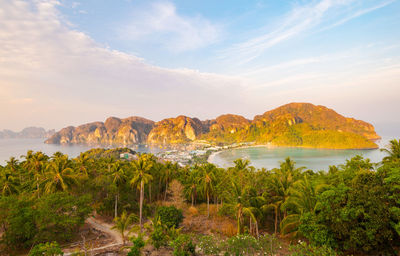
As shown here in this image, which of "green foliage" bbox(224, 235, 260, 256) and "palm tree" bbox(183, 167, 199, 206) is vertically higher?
"green foliage" bbox(224, 235, 260, 256)

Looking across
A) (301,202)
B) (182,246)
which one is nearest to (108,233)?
(182,246)

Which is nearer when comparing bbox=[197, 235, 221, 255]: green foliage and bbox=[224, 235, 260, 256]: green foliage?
bbox=[224, 235, 260, 256]: green foliage

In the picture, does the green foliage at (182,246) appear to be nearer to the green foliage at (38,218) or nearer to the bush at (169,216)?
the bush at (169,216)

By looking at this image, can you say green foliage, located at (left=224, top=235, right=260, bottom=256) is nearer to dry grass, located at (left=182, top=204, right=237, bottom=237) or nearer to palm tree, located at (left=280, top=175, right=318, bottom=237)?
palm tree, located at (left=280, top=175, right=318, bottom=237)

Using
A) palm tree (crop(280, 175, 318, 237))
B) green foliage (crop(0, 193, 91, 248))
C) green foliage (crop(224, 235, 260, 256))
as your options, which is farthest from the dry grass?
green foliage (crop(0, 193, 91, 248))

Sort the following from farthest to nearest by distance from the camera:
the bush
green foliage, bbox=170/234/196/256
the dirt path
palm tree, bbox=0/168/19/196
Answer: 1. palm tree, bbox=0/168/19/196
2. the bush
3. the dirt path
4. green foliage, bbox=170/234/196/256

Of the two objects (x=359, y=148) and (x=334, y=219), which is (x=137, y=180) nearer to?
(x=334, y=219)

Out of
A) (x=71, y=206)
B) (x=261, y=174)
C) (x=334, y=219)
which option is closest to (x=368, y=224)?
(x=334, y=219)

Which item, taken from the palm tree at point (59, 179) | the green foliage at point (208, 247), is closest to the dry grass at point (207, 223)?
the green foliage at point (208, 247)

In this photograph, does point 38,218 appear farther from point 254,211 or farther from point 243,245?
point 254,211

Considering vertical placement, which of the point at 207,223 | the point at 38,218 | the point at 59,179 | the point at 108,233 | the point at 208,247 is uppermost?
the point at 59,179

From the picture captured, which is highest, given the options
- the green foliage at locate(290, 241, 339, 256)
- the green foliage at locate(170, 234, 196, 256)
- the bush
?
the green foliage at locate(290, 241, 339, 256)

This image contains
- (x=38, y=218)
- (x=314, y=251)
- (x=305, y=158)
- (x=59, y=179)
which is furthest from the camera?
(x=305, y=158)

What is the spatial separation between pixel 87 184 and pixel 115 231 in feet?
25.7
